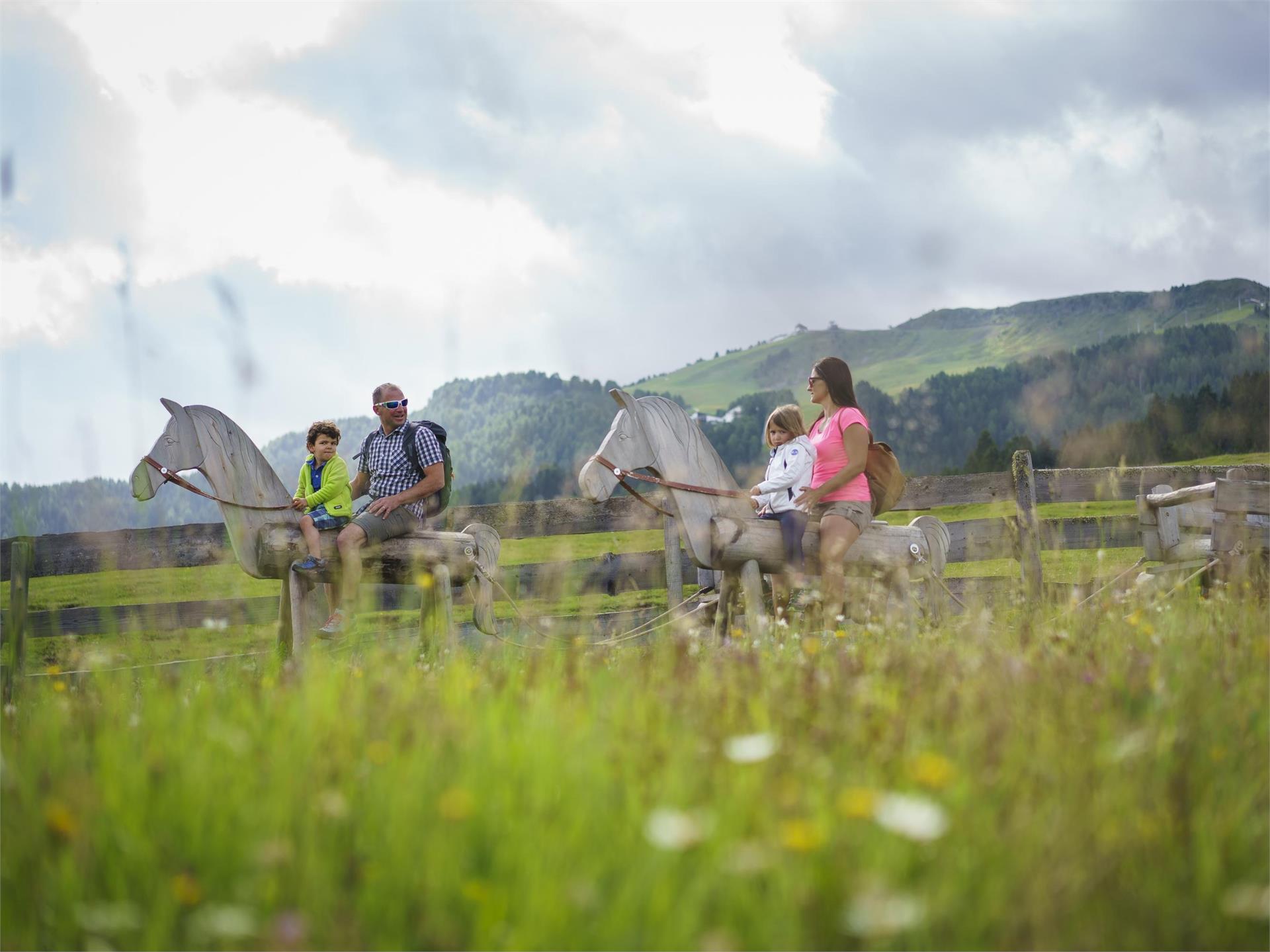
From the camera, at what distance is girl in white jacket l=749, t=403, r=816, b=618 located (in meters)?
6.77

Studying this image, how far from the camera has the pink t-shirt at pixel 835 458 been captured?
6.87m

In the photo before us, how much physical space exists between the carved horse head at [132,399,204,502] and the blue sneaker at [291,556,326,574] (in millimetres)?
965

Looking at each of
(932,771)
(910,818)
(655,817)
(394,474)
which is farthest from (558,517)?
(910,818)

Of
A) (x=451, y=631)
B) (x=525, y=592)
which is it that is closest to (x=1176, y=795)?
(x=451, y=631)

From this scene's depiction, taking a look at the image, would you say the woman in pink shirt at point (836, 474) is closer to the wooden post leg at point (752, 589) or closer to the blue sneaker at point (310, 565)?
the wooden post leg at point (752, 589)

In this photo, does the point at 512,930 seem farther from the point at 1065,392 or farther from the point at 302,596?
the point at 1065,392

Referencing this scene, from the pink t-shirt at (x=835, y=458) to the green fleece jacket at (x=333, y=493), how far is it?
11.1 feet

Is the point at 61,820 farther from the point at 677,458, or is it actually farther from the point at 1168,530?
the point at 1168,530

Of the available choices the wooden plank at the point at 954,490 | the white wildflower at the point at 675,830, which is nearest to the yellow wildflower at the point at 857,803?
the white wildflower at the point at 675,830

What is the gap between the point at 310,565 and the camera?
681 centimetres

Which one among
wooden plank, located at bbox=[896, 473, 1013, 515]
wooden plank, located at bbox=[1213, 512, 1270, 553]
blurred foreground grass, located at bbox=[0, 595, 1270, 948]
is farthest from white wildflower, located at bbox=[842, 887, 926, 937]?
wooden plank, located at bbox=[896, 473, 1013, 515]

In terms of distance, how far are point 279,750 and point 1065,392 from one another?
15286 cm

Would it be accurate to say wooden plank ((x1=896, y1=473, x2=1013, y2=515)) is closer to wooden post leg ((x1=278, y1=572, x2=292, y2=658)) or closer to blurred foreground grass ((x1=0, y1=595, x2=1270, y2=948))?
wooden post leg ((x1=278, y1=572, x2=292, y2=658))

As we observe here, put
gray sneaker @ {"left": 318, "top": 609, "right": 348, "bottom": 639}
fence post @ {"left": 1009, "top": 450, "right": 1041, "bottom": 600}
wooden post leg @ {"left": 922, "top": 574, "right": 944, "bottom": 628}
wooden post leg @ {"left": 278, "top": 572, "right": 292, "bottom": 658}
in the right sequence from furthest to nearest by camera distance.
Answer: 1. fence post @ {"left": 1009, "top": 450, "right": 1041, "bottom": 600}
2. wooden post leg @ {"left": 922, "top": 574, "right": 944, "bottom": 628}
3. wooden post leg @ {"left": 278, "top": 572, "right": 292, "bottom": 658}
4. gray sneaker @ {"left": 318, "top": 609, "right": 348, "bottom": 639}
